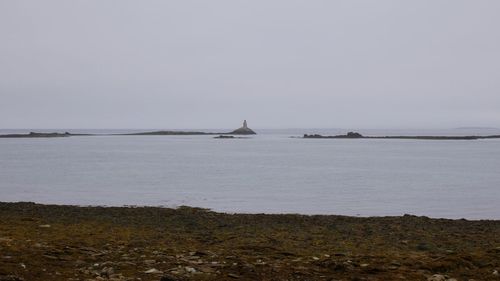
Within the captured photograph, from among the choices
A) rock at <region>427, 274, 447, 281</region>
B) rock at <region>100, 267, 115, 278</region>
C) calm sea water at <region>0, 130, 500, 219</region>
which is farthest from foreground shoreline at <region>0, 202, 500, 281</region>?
calm sea water at <region>0, 130, 500, 219</region>

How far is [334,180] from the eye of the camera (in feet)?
125

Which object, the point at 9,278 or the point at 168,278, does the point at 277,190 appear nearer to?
the point at 168,278

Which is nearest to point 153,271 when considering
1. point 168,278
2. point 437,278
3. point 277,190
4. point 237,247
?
point 168,278

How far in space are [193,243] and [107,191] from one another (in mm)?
20030

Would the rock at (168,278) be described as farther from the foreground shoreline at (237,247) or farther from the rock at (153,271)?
the rock at (153,271)

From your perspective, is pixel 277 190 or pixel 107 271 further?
pixel 277 190

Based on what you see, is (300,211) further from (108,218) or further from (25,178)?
(25,178)

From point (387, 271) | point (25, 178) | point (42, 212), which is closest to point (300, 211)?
point (42, 212)

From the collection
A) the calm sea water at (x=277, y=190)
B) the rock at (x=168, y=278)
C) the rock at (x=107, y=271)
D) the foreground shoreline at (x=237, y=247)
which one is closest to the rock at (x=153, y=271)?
the foreground shoreline at (x=237, y=247)

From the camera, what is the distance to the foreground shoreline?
852cm

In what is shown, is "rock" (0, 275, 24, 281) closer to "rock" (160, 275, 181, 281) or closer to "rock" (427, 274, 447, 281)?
"rock" (160, 275, 181, 281)

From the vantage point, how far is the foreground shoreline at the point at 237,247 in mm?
8516

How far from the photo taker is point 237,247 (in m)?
11.2

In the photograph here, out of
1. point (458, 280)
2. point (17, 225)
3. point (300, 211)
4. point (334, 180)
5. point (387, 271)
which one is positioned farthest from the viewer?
point (334, 180)
